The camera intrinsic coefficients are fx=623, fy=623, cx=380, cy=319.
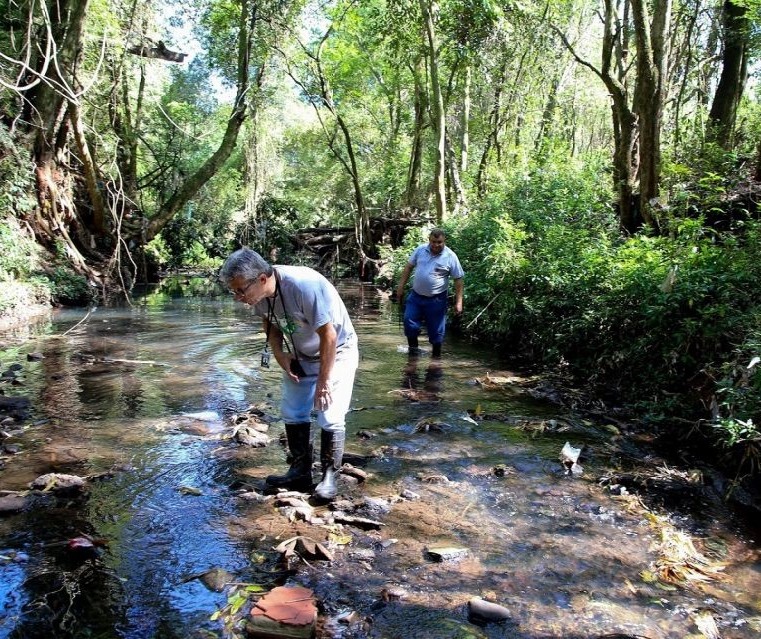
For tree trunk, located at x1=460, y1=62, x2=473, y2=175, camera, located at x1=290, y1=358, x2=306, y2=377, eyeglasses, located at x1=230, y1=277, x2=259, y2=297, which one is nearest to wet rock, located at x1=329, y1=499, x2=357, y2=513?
camera, located at x1=290, y1=358, x2=306, y2=377

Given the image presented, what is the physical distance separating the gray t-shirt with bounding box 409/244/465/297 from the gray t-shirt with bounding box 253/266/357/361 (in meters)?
4.44

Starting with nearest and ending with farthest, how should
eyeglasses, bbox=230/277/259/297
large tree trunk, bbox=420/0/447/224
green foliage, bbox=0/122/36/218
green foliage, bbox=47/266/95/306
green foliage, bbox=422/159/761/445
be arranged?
1. eyeglasses, bbox=230/277/259/297
2. green foliage, bbox=422/159/761/445
3. green foliage, bbox=0/122/36/218
4. green foliage, bbox=47/266/95/306
5. large tree trunk, bbox=420/0/447/224

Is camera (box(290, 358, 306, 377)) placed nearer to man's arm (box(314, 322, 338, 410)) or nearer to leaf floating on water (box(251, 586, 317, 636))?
man's arm (box(314, 322, 338, 410))

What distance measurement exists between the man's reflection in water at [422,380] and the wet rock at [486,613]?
13.2ft

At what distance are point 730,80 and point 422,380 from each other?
38.2 feet

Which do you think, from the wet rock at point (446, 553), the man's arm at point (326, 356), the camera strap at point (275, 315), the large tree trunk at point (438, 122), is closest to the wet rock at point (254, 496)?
the man's arm at point (326, 356)

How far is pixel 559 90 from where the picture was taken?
26.5 metres

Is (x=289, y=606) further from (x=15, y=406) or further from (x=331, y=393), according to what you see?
(x=15, y=406)

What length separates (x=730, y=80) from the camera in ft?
47.1

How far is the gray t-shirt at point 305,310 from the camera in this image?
396 cm

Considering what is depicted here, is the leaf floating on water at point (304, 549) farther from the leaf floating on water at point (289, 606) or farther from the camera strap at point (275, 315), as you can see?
the camera strap at point (275, 315)

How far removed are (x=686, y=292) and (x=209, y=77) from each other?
2998 centimetres

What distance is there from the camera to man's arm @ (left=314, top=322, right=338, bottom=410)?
398cm

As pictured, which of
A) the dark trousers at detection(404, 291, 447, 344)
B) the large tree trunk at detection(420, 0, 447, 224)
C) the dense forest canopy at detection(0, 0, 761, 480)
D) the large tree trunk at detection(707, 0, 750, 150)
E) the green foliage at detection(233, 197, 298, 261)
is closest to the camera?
the dense forest canopy at detection(0, 0, 761, 480)
